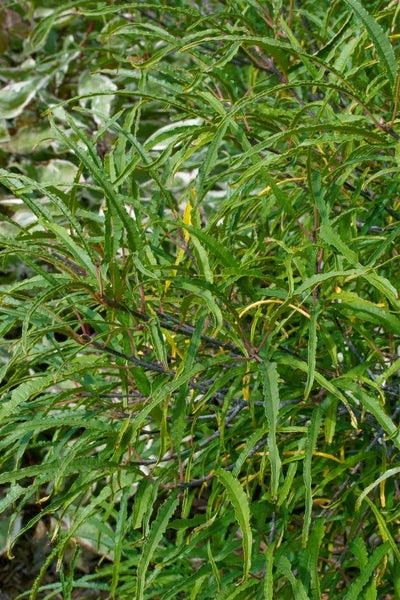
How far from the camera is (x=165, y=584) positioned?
127 cm

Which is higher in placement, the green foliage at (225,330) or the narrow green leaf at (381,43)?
the narrow green leaf at (381,43)

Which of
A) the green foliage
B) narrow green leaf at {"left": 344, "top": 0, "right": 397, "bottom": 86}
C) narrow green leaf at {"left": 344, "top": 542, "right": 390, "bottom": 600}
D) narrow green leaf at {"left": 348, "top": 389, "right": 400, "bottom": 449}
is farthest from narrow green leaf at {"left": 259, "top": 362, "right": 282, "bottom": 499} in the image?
narrow green leaf at {"left": 344, "top": 0, "right": 397, "bottom": 86}

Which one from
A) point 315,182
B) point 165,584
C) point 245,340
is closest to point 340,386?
point 245,340

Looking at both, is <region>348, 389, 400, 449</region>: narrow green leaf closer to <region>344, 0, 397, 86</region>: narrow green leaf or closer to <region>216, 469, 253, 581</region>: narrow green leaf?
<region>216, 469, 253, 581</region>: narrow green leaf

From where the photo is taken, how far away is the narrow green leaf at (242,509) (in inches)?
31.0

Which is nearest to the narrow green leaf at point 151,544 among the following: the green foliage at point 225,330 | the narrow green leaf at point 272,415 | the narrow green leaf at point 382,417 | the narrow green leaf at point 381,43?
the green foliage at point 225,330

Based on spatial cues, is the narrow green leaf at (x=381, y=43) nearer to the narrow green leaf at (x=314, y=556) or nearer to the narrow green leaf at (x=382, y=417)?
the narrow green leaf at (x=382, y=417)

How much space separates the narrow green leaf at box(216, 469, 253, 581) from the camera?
789 mm

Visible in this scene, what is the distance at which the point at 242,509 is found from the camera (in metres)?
0.82

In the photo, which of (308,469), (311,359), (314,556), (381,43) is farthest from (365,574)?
(381,43)

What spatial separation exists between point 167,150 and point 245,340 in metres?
0.24

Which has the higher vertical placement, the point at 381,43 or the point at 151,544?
the point at 381,43

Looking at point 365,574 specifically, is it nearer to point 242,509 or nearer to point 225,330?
point 242,509

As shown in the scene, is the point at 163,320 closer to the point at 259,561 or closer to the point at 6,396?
the point at 6,396
